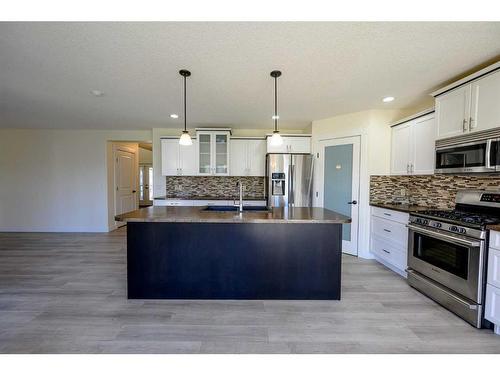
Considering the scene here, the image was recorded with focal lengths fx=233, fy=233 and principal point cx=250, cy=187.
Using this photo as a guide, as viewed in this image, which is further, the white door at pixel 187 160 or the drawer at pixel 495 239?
the white door at pixel 187 160

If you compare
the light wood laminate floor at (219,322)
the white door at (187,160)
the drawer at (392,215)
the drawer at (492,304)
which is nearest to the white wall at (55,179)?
the white door at (187,160)

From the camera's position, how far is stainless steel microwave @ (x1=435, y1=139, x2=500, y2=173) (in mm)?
2119

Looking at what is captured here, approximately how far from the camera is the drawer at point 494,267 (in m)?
1.87

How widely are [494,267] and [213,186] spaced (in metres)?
4.45

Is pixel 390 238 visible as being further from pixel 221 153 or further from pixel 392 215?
pixel 221 153

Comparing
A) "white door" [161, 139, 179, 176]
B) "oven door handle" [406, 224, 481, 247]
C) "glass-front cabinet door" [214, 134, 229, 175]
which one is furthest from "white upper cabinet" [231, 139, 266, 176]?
"oven door handle" [406, 224, 481, 247]

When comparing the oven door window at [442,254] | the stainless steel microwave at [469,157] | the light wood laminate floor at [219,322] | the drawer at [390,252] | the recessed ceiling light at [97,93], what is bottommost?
the light wood laminate floor at [219,322]

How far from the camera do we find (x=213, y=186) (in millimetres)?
5270

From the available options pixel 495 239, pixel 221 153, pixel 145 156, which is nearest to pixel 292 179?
pixel 221 153

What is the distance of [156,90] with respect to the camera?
301cm

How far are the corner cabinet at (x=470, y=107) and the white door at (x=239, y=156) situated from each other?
3.18 m

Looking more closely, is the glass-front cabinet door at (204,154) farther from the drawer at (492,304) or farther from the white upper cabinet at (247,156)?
the drawer at (492,304)

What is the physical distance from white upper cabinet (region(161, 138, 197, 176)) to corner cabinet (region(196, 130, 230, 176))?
0.48 ft
